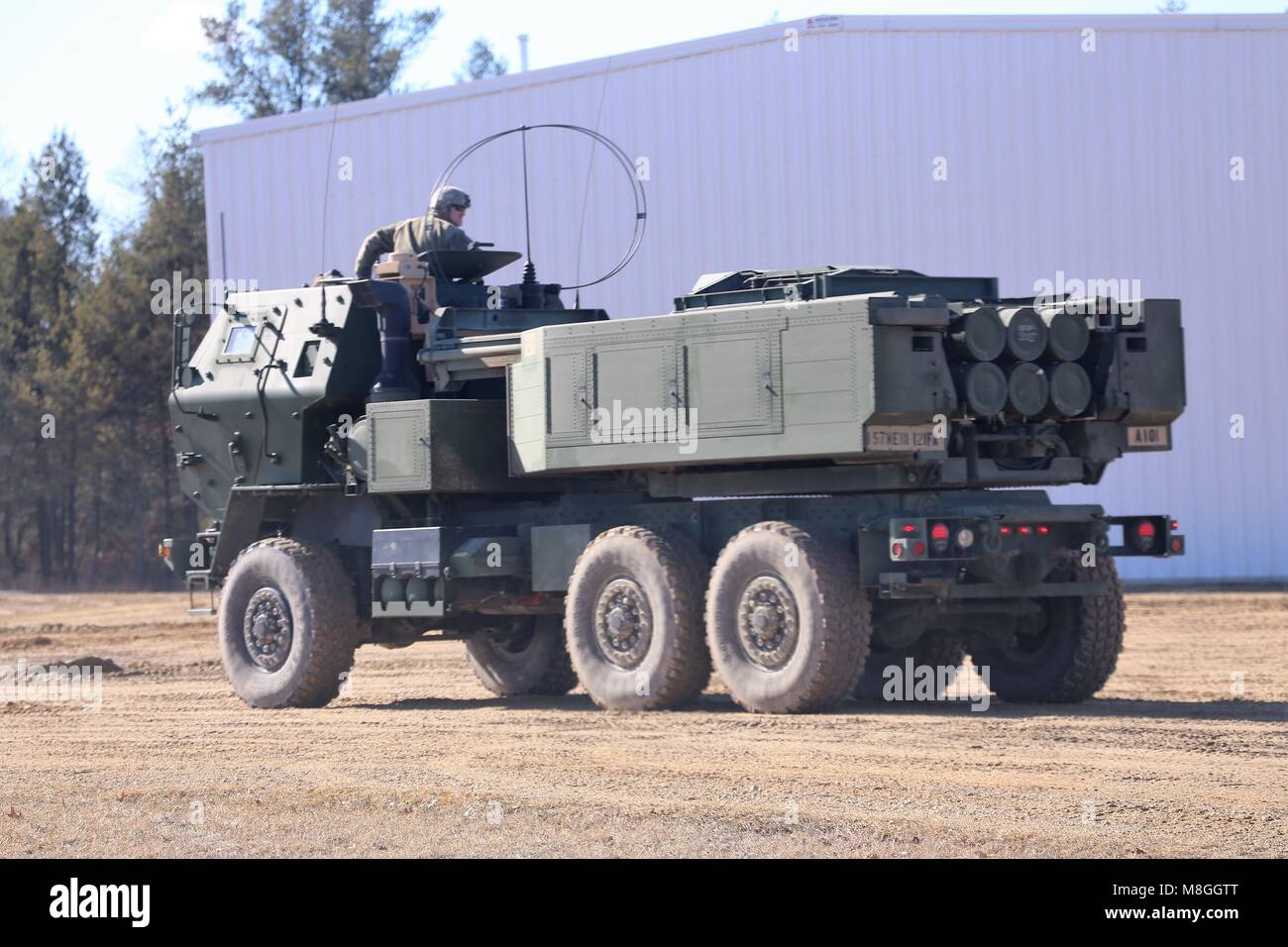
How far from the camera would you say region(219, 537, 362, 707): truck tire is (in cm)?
1474

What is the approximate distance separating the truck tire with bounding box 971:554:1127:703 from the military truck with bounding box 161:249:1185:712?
2 centimetres

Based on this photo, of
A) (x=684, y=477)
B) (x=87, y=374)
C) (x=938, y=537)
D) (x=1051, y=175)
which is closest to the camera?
(x=938, y=537)

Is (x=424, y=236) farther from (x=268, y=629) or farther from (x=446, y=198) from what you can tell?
(x=268, y=629)

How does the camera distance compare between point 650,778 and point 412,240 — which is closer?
point 650,778

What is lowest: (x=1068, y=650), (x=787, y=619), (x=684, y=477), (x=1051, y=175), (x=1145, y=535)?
(x=1068, y=650)

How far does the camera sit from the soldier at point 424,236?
Result: 1565cm

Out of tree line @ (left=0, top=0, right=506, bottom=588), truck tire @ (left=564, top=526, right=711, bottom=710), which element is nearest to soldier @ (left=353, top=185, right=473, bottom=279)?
truck tire @ (left=564, top=526, right=711, bottom=710)

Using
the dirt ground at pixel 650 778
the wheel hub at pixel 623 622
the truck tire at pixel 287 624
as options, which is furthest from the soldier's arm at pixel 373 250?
the wheel hub at pixel 623 622

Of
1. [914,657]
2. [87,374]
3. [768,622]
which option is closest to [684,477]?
[768,622]

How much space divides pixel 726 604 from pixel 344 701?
4.25 m

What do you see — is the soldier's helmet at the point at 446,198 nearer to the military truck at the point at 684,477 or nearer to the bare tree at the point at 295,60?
the military truck at the point at 684,477

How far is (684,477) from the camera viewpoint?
1356 centimetres

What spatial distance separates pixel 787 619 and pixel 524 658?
392 cm
